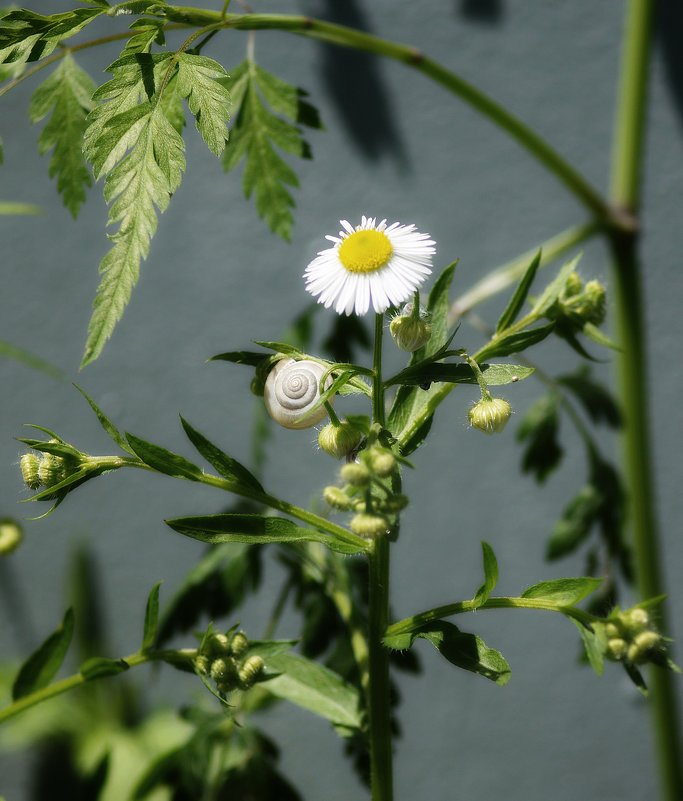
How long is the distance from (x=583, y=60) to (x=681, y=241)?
0.24 meters

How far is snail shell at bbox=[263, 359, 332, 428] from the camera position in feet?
1.52

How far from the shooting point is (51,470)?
461 mm

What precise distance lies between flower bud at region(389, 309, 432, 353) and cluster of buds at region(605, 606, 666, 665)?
17cm

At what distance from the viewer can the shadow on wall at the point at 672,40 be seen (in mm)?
972

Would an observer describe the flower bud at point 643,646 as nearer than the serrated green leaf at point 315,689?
Yes

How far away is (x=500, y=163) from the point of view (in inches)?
40.9

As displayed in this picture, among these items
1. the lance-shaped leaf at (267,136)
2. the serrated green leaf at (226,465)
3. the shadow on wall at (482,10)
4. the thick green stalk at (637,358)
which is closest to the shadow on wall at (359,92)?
the shadow on wall at (482,10)

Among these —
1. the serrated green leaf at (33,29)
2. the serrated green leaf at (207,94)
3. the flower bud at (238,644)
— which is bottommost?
the flower bud at (238,644)

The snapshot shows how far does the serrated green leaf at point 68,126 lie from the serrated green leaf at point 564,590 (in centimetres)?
37

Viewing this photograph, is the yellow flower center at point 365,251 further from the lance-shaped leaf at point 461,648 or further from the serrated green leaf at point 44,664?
the serrated green leaf at point 44,664

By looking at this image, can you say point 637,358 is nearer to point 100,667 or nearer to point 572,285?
point 572,285

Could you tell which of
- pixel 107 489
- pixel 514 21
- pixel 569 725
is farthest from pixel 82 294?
pixel 569 725

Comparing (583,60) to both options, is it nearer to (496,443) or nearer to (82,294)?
(496,443)

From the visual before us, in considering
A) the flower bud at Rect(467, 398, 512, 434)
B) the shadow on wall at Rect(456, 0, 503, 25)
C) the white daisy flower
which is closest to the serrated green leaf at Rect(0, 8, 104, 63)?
the white daisy flower
